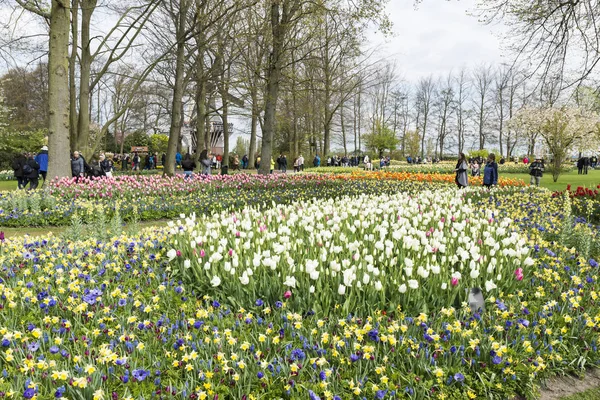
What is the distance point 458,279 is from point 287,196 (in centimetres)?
762

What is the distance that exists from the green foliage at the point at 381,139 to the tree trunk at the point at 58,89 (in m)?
40.1

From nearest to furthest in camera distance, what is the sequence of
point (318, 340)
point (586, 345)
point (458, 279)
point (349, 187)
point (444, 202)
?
1. point (318, 340)
2. point (586, 345)
3. point (458, 279)
4. point (444, 202)
5. point (349, 187)

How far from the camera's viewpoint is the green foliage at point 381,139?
49656 mm

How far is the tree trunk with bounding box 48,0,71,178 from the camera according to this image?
1132cm

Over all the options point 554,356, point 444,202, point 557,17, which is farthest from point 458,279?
point 557,17

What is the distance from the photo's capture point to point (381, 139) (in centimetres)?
4941

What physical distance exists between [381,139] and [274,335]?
47.9m

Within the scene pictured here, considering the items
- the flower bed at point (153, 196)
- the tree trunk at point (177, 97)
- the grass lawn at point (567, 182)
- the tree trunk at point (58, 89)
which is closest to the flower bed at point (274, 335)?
the flower bed at point (153, 196)

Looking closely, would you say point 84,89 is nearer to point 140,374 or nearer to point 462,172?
point 462,172

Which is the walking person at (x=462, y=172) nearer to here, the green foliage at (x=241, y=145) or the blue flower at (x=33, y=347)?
the blue flower at (x=33, y=347)

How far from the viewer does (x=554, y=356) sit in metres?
3.12

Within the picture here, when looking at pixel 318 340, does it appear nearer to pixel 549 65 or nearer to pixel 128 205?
pixel 128 205

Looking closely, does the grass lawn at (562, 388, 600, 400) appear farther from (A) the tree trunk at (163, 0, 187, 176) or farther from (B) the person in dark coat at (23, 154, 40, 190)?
(A) the tree trunk at (163, 0, 187, 176)

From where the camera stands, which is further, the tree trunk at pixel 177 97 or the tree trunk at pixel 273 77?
the tree trunk at pixel 177 97
